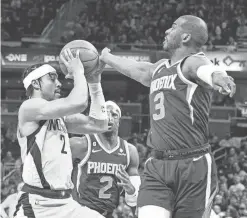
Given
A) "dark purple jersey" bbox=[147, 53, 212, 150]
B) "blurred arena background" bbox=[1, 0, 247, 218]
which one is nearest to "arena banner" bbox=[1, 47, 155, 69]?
"blurred arena background" bbox=[1, 0, 247, 218]

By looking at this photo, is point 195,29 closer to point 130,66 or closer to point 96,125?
point 130,66

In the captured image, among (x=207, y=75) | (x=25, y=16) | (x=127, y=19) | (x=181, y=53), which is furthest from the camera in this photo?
(x=25, y=16)

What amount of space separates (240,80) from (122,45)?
A: 3.74m

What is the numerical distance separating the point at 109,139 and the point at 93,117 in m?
1.49

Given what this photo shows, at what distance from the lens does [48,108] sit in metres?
5.35

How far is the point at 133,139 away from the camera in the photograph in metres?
17.1

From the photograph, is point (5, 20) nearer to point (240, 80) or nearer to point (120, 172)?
point (240, 80)

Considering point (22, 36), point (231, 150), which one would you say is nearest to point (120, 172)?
point (231, 150)

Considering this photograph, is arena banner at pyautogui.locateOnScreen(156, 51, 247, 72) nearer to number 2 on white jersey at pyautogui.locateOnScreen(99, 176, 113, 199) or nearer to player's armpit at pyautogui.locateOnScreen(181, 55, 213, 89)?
→ number 2 on white jersey at pyautogui.locateOnScreen(99, 176, 113, 199)

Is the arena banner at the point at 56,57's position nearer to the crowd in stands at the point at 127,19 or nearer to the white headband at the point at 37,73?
the crowd in stands at the point at 127,19

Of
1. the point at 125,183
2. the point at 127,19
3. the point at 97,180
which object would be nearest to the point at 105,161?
the point at 97,180

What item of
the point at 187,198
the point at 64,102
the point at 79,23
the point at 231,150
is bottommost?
the point at 231,150

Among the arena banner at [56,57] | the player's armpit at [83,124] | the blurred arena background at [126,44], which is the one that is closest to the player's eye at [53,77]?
the player's armpit at [83,124]

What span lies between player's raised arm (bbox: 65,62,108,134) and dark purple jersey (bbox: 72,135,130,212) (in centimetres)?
114
